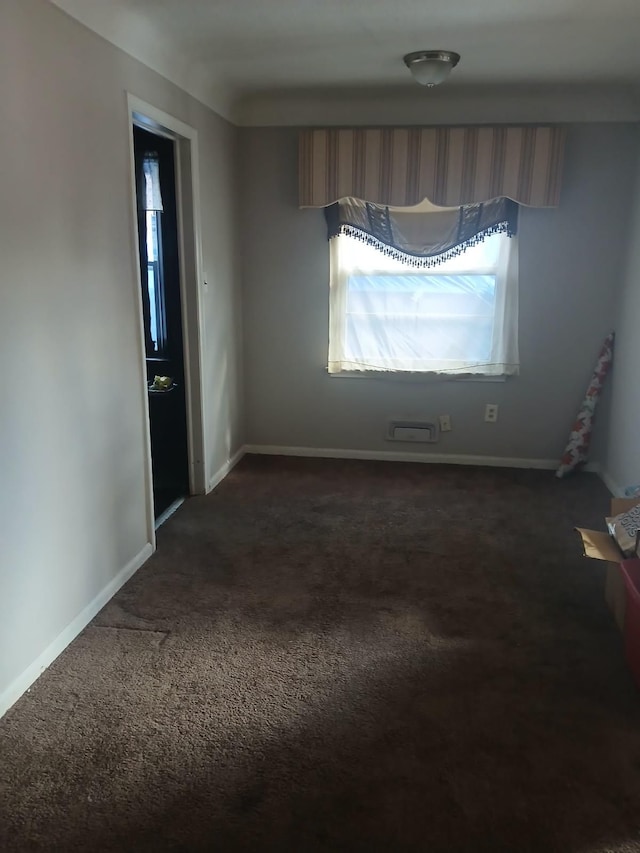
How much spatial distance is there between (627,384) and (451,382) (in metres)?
1.05

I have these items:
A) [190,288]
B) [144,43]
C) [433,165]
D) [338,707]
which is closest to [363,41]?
[144,43]

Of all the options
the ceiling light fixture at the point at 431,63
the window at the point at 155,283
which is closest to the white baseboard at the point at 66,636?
the window at the point at 155,283

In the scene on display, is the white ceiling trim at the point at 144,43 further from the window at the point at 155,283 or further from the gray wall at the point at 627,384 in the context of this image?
the gray wall at the point at 627,384

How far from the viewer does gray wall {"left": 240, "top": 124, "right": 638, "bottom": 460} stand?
13.5 ft

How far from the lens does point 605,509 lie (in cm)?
376

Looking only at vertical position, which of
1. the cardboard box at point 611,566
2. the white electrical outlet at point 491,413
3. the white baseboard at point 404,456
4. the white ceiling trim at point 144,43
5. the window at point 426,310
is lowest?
the white baseboard at point 404,456

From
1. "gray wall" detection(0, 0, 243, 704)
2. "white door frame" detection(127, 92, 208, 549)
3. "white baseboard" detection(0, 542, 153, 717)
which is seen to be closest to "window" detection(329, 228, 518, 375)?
"white door frame" detection(127, 92, 208, 549)

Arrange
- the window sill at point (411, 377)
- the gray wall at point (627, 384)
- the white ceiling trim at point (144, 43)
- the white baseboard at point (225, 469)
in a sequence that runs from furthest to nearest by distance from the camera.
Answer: the window sill at point (411, 377), the white baseboard at point (225, 469), the gray wall at point (627, 384), the white ceiling trim at point (144, 43)

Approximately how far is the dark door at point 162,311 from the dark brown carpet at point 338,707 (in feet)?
2.11

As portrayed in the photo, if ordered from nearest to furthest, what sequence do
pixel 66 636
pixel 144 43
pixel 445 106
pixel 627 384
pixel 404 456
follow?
pixel 66 636 < pixel 144 43 < pixel 627 384 < pixel 445 106 < pixel 404 456

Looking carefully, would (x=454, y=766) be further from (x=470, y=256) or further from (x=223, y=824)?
(x=470, y=256)

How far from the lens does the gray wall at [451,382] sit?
410 centimetres

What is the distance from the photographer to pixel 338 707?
7.03 ft

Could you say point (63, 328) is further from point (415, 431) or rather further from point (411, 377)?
point (415, 431)
